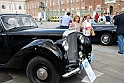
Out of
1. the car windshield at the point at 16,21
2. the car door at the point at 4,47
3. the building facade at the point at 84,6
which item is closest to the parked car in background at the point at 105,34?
the car windshield at the point at 16,21

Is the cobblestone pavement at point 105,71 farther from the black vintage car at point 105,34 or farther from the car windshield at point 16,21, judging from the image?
the black vintage car at point 105,34

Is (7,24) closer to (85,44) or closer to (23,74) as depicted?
(23,74)

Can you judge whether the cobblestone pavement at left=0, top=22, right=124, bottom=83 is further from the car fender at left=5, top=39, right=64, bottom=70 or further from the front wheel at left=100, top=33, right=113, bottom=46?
the front wheel at left=100, top=33, right=113, bottom=46

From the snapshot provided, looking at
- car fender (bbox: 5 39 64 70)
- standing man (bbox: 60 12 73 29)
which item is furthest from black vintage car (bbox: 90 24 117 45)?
car fender (bbox: 5 39 64 70)

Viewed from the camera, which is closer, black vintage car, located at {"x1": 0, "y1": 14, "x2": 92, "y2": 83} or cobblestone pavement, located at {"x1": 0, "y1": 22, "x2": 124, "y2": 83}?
black vintage car, located at {"x1": 0, "y1": 14, "x2": 92, "y2": 83}

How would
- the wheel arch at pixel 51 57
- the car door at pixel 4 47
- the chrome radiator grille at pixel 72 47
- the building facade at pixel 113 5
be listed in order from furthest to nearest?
the building facade at pixel 113 5
the car door at pixel 4 47
the chrome radiator grille at pixel 72 47
the wheel arch at pixel 51 57

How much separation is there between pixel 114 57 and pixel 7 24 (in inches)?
164

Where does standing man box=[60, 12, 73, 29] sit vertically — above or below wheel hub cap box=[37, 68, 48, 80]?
above

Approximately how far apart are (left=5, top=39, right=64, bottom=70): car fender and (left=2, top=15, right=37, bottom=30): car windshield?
1010 mm

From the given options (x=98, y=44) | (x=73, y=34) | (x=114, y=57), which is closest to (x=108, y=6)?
(x=98, y=44)

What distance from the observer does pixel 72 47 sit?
14.0 feet

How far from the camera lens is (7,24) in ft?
15.7

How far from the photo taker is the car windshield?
480 centimetres

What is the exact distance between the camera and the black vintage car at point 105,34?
28.7 feet
